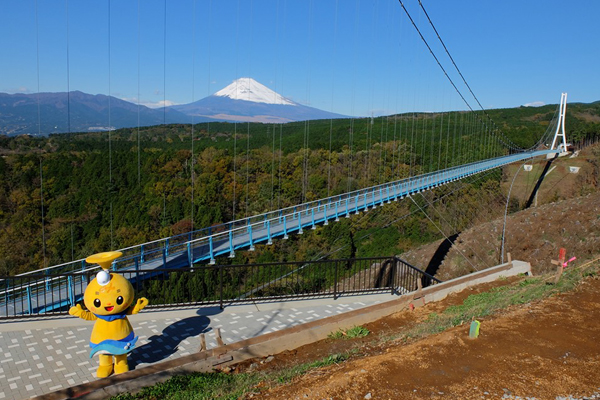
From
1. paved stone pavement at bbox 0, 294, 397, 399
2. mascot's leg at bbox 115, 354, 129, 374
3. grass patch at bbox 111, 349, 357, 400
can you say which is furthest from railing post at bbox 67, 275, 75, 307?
grass patch at bbox 111, 349, 357, 400

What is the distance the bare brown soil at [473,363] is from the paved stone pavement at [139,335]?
3.67ft

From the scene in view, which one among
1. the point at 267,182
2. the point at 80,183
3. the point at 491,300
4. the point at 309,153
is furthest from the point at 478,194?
the point at 491,300

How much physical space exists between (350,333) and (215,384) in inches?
93.9

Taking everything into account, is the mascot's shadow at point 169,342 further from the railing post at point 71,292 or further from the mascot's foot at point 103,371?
the railing post at point 71,292

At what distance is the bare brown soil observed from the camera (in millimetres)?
4109

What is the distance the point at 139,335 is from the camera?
6.25m

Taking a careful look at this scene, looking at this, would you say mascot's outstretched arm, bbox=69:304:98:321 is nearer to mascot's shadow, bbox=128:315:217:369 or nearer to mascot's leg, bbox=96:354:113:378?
mascot's leg, bbox=96:354:113:378

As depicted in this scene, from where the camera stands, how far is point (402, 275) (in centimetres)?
893

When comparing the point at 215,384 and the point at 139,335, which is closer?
the point at 215,384

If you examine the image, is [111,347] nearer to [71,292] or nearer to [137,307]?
[137,307]

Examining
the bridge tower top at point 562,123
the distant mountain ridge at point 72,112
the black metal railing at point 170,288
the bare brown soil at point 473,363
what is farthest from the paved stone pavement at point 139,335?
the bridge tower top at point 562,123

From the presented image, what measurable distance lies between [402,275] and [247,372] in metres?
4.60

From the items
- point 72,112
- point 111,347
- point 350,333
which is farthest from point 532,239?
point 72,112

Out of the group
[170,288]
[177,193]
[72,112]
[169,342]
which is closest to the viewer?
[169,342]
